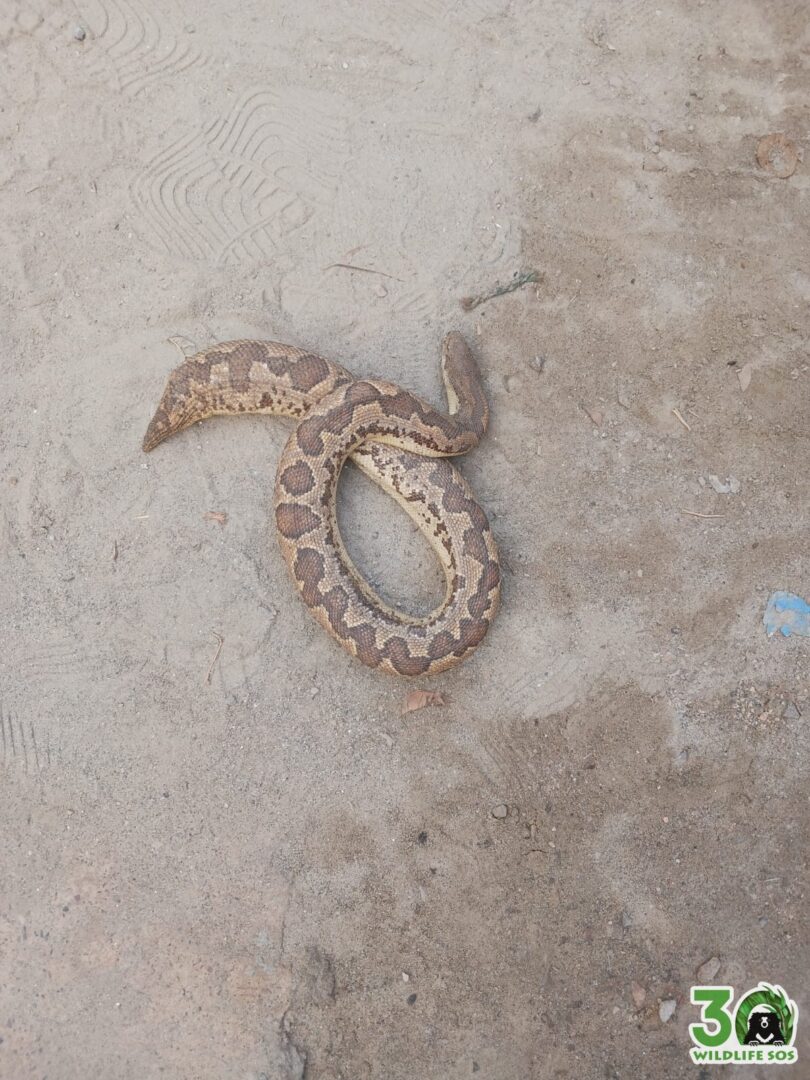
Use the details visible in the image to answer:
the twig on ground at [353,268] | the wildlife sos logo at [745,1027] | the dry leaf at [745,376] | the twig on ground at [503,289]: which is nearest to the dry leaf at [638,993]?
the wildlife sos logo at [745,1027]

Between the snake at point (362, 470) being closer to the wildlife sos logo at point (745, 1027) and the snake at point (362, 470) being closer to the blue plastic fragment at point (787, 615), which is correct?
the blue plastic fragment at point (787, 615)

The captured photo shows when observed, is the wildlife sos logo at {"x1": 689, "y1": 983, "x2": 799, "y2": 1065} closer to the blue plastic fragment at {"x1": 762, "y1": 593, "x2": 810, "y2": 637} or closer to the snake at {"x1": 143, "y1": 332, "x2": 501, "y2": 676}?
the blue plastic fragment at {"x1": 762, "y1": 593, "x2": 810, "y2": 637}

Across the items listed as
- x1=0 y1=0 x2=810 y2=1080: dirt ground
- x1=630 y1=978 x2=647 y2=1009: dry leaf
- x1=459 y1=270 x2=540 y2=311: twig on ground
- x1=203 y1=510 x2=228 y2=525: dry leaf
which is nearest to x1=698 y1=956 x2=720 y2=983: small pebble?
x1=0 y1=0 x2=810 y2=1080: dirt ground

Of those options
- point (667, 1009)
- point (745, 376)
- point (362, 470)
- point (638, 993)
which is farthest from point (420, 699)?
point (745, 376)

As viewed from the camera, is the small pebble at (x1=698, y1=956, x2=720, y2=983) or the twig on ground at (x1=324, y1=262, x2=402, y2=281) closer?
the small pebble at (x1=698, y1=956, x2=720, y2=983)

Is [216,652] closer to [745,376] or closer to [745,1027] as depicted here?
[745,1027]

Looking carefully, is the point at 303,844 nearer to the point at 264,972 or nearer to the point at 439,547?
the point at 264,972
